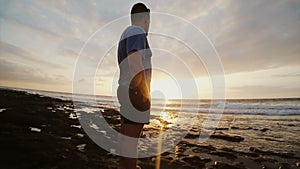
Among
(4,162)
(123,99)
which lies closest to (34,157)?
(4,162)

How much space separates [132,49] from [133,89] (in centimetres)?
53

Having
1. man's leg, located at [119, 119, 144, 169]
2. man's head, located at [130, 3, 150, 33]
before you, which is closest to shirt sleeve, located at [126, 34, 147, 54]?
man's head, located at [130, 3, 150, 33]

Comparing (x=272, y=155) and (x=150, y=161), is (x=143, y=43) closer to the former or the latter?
(x=150, y=161)

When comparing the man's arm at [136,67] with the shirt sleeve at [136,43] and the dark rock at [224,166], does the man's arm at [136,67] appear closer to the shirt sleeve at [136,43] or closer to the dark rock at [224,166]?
the shirt sleeve at [136,43]

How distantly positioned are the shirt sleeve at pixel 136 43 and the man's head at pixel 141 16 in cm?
33

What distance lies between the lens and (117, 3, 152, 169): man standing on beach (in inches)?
106

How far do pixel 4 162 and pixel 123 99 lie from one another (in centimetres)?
314

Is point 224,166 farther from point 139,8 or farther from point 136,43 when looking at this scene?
point 139,8

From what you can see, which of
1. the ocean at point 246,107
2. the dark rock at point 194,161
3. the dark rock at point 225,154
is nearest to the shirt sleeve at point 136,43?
the dark rock at point 194,161

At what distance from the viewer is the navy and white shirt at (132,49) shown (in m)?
2.72

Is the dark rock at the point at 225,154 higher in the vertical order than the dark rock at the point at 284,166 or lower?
lower

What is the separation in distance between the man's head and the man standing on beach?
0.32 feet

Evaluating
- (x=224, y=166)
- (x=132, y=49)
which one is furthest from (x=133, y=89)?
(x=224, y=166)

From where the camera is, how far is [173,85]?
620cm
